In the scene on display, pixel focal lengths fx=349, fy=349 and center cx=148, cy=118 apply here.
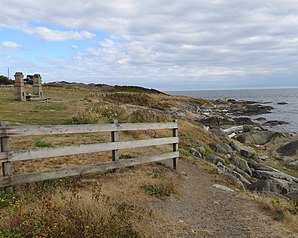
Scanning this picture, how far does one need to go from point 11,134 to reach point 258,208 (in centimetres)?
505

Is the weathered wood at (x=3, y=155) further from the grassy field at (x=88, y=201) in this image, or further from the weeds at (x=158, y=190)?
the weeds at (x=158, y=190)

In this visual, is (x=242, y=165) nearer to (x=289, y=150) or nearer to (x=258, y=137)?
(x=289, y=150)

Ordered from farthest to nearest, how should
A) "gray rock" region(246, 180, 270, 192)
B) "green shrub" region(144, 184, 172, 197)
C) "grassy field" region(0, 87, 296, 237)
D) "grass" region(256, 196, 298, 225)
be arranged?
1. "gray rock" region(246, 180, 270, 192)
2. "green shrub" region(144, 184, 172, 197)
3. "grass" region(256, 196, 298, 225)
4. "grassy field" region(0, 87, 296, 237)

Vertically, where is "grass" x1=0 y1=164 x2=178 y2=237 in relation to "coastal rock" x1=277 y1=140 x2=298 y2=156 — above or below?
above

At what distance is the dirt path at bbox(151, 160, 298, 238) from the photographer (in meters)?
5.75

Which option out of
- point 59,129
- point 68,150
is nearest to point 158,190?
point 68,150

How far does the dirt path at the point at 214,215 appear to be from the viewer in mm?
5750

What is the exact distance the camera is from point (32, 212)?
4.75 metres

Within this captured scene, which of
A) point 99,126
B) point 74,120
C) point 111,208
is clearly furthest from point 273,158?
point 111,208

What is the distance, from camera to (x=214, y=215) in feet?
21.5

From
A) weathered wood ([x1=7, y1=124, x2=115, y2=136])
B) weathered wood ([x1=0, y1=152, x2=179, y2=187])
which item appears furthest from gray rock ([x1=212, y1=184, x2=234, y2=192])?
weathered wood ([x1=7, y1=124, x2=115, y2=136])

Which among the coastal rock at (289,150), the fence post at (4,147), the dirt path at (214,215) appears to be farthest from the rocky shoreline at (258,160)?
the fence post at (4,147)

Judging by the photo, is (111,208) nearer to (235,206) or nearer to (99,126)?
(99,126)

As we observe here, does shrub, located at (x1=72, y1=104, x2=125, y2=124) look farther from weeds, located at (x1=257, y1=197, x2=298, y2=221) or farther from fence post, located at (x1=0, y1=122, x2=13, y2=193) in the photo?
fence post, located at (x1=0, y1=122, x2=13, y2=193)
